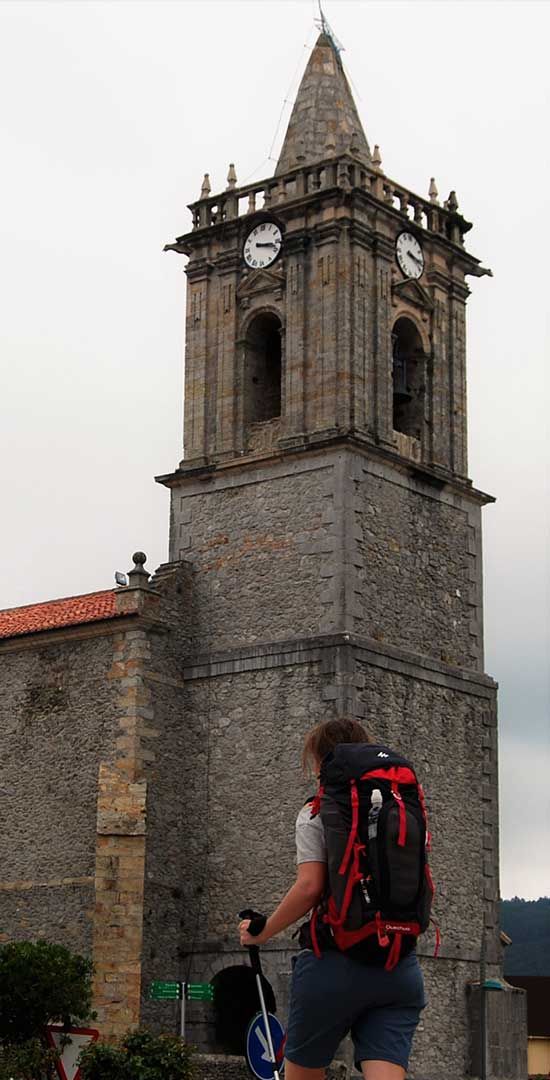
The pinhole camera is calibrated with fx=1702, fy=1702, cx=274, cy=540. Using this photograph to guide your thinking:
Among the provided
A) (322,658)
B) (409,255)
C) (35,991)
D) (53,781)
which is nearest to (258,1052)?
(35,991)

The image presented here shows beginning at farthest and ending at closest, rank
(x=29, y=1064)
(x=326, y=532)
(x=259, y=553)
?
(x=259, y=553)
(x=326, y=532)
(x=29, y=1064)

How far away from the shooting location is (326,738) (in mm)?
6430

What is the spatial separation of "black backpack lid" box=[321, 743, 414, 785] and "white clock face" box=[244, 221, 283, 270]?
23.6 meters

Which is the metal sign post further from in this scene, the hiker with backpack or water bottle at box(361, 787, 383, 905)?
water bottle at box(361, 787, 383, 905)

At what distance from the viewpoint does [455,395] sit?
30188mm

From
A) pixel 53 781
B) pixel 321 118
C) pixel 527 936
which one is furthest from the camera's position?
pixel 527 936

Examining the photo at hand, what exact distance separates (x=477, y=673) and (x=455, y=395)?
16.6 feet

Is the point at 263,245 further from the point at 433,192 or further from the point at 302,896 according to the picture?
the point at 302,896

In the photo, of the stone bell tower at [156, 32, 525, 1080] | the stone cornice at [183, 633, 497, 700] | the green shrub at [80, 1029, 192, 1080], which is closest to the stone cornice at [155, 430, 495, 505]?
the stone bell tower at [156, 32, 525, 1080]

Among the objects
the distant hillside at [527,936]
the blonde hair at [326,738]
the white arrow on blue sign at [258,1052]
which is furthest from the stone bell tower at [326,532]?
the distant hillside at [527,936]

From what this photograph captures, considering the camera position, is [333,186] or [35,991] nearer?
[35,991]

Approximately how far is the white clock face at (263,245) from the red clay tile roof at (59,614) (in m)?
6.27

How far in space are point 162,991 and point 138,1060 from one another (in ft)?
26.1

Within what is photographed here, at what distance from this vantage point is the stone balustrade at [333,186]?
1133 inches
